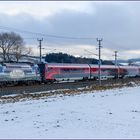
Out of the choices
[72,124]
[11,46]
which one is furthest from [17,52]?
[72,124]

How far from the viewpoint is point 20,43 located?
116875 mm

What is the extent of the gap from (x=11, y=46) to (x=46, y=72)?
56398 millimetres

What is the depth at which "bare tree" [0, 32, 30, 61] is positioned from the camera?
11075 centimetres

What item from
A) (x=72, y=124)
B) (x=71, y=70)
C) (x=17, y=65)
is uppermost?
(x=17, y=65)

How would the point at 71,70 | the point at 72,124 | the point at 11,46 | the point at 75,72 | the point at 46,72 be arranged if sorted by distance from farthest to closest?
1. the point at 11,46
2. the point at 75,72
3. the point at 71,70
4. the point at 46,72
5. the point at 72,124

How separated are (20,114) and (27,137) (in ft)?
20.0

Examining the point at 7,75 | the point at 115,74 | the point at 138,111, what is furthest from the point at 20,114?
the point at 115,74

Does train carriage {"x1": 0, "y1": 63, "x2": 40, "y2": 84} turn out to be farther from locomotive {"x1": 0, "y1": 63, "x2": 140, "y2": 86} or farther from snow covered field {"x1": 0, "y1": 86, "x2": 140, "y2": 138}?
snow covered field {"x1": 0, "y1": 86, "x2": 140, "y2": 138}

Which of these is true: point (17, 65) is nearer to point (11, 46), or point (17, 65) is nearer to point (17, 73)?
point (17, 73)

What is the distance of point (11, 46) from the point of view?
11481 centimetres

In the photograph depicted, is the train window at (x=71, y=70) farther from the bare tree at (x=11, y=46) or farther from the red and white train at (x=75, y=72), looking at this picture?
the bare tree at (x=11, y=46)

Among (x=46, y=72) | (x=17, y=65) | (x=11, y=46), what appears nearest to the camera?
(x=17, y=65)

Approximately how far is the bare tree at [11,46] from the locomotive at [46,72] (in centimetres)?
3480

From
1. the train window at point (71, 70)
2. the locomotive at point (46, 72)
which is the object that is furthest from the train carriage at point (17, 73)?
the train window at point (71, 70)
